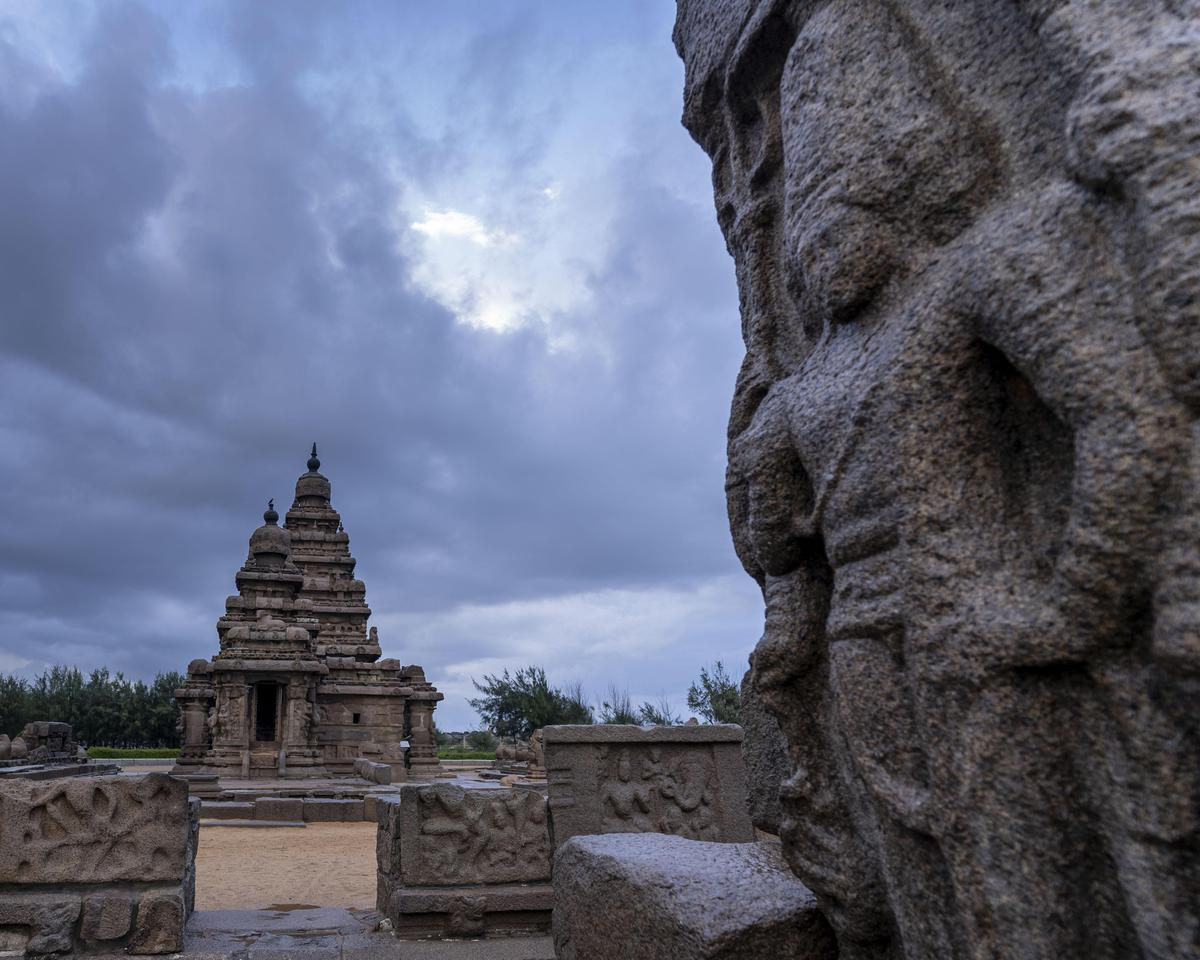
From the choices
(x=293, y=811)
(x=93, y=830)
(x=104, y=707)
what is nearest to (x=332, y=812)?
(x=293, y=811)

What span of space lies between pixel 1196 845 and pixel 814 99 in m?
1.62

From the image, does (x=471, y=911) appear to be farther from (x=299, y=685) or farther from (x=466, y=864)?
(x=299, y=685)

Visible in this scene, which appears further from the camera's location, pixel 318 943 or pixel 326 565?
pixel 326 565

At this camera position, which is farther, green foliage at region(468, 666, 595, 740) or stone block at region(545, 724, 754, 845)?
green foliage at region(468, 666, 595, 740)

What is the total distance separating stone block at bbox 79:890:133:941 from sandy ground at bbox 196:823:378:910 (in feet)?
6.97

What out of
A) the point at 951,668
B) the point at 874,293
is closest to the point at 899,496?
the point at 951,668

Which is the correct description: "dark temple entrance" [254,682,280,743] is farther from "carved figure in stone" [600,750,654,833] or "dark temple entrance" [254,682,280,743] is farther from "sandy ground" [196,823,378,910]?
"carved figure in stone" [600,750,654,833]

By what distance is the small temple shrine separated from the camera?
2045cm

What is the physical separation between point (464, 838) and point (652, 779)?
1.46 meters

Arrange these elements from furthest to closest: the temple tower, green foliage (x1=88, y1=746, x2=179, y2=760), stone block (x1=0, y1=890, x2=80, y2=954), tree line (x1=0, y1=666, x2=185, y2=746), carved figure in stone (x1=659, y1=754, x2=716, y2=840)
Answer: tree line (x1=0, y1=666, x2=185, y2=746) < green foliage (x1=88, y1=746, x2=179, y2=760) < the temple tower < carved figure in stone (x1=659, y1=754, x2=716, y2=840) < stone block (x1=0, y1=890, x2=80, y2=954)

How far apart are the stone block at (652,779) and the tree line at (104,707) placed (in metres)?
38.6

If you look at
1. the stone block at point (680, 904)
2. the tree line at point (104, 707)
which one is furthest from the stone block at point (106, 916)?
the tree line at point (104, 707)

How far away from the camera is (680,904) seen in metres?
2.23

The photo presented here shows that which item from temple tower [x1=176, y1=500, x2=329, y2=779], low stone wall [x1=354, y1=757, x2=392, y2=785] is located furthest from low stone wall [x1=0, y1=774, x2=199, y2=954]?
temple tower [x1=176, y1=500, x2=329, y2=779]
